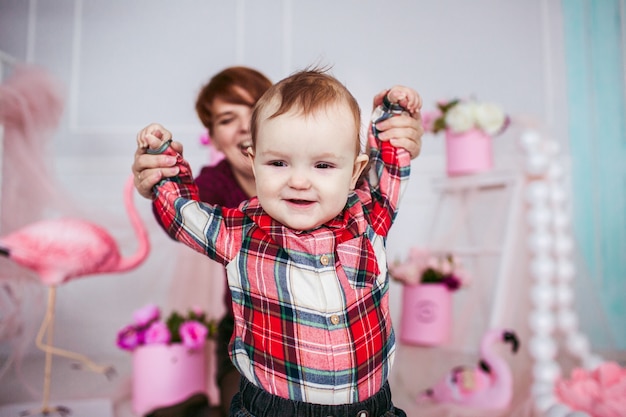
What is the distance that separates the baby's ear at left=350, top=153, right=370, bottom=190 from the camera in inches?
36.5

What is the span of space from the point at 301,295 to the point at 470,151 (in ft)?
5.09

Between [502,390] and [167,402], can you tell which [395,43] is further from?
[167,402]

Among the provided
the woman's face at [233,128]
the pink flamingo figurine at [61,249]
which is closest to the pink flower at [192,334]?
the pink flamingo figurine at [61,249]

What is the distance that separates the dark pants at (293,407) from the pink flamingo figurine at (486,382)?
99 centimetres

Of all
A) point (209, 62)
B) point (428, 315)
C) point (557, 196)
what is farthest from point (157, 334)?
point (557, 196)

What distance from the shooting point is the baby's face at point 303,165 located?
33.4 inches

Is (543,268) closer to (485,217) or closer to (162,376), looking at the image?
(485,217)

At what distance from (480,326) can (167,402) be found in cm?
117

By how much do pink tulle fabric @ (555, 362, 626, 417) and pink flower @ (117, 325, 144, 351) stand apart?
4.16ft

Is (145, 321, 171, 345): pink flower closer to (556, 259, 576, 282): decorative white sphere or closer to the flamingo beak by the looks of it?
the flamingo beak

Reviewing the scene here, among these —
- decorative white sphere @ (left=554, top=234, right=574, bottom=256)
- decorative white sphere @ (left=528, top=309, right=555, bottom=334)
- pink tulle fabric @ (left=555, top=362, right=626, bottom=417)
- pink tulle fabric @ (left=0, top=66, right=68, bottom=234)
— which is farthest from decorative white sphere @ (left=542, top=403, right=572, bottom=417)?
pink tulle fabric @ (left=0, top=66, right=68, bottom=234)

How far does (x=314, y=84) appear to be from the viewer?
2.92ft

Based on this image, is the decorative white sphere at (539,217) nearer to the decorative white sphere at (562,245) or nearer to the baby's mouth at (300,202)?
the decorative white sphere at (562,245)

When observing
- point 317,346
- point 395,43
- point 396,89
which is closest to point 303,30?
point 395,43
